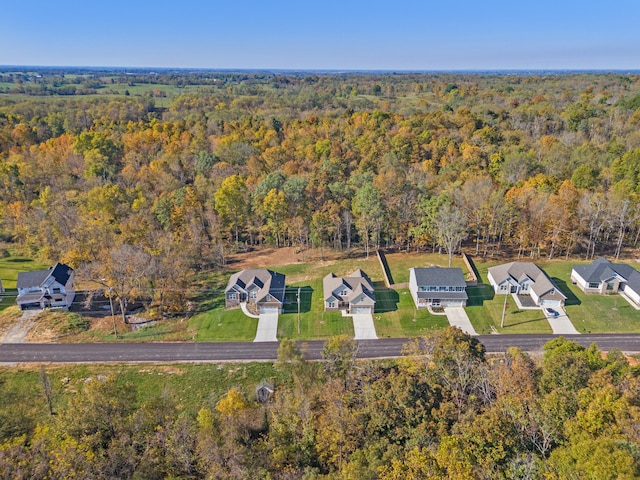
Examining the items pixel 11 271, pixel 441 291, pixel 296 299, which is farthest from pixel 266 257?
pixel 11 271

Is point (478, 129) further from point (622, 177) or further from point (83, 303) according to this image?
point (83, 303)

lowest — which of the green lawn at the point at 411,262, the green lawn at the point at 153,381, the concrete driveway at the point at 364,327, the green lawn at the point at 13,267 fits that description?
the green lawn at the point at 153,381

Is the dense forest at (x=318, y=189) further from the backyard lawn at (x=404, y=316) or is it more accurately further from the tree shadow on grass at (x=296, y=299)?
the tree shadow on grass at (x=296, y=299)

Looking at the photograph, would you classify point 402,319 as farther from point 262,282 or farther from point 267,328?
point 262,282

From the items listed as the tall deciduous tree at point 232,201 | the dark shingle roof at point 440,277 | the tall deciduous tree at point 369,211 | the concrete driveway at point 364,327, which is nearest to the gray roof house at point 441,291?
the dark shingle roof at point 440,277

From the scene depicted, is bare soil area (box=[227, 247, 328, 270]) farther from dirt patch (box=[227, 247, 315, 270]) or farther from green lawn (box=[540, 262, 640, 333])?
green lawn (box=[540, 262, 640, 333])

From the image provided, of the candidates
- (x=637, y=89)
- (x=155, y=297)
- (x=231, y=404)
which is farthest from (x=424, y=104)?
(x=231, y=404)

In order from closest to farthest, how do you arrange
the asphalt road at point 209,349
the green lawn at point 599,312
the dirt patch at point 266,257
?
the asphalt road at point 209,349 → the green lawn at point 599,312 → the dirt patch at point 266,257
